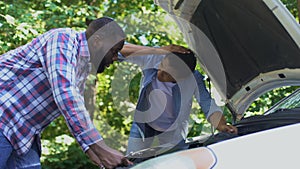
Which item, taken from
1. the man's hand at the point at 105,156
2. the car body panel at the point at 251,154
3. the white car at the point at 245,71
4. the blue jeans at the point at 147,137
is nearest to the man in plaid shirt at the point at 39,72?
the man's hand at the point at 105,156

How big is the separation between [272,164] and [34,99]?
1409mm

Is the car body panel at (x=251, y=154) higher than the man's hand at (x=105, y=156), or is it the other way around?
the man's hand at (x=105, y=156)

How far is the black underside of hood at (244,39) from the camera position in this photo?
281cm

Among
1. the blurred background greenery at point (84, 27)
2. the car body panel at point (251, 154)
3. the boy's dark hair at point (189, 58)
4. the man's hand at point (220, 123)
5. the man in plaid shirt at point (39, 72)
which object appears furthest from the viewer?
the blurred background greenery at point (84, 27)

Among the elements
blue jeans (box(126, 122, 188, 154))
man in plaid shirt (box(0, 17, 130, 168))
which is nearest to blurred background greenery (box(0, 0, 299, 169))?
blue jeans (box(126, 122, 188, 154))

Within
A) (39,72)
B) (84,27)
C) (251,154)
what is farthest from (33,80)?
(84,27)

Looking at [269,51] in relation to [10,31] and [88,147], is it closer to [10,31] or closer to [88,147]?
[88,147]

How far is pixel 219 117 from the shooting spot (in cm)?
353

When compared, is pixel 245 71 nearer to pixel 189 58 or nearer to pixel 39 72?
pixel 189 58

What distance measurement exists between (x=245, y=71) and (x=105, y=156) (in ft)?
5.63

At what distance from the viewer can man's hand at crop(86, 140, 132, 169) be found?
219 cm

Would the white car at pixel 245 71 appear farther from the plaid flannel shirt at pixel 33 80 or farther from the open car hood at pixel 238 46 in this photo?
the plaid flannel shirt at pixel 33 80

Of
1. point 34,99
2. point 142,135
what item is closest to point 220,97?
point 142,135

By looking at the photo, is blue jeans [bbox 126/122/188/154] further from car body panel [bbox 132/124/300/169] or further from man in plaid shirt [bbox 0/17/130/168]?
car body panel [bbox 132/124/300/169]
